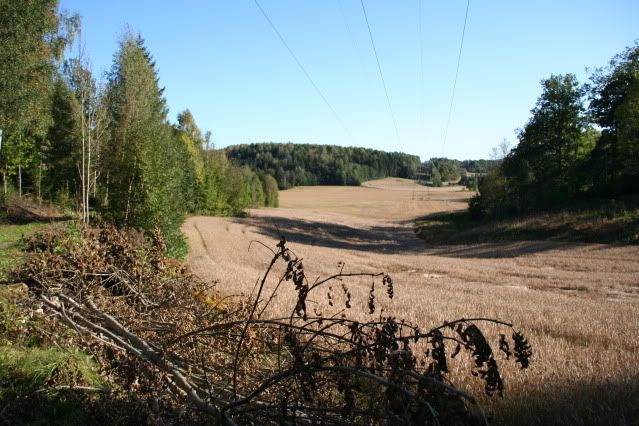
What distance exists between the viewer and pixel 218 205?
59781 mm

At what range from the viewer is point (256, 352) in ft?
12.0

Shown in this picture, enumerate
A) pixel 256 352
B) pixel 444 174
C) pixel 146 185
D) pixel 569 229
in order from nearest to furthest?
1. pixel 256 352
2. pixel 146 185
3. pixel 569 229
4. pixel 444 174

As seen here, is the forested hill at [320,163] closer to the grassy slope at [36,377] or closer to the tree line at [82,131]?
the tree line at [82,131]

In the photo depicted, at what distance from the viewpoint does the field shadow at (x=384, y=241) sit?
30422mm

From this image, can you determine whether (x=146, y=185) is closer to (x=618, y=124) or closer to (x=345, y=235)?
(x=345, y=235)

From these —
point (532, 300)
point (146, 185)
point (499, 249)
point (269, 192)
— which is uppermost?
point (146, 185)

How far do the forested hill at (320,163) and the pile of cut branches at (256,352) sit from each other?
395ft

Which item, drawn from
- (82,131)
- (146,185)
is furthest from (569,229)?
(82,131)

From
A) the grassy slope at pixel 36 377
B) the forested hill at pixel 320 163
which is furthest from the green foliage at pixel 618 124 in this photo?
the forested hill at pixel 320 163

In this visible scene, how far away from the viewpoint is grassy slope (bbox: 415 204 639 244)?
97.6 feet

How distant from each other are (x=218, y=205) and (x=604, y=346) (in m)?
55.9

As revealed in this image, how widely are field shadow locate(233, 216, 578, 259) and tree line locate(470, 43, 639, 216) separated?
12.6 m

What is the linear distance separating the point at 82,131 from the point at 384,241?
2824 cm

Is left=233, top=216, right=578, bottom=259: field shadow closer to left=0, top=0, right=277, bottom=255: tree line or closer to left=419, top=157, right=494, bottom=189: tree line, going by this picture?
left=0, top=0, right=277, bottom=255: tree line
